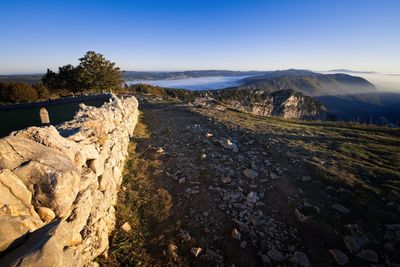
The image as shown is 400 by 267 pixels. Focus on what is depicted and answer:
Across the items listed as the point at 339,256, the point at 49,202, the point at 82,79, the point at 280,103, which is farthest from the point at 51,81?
the point at 280,103

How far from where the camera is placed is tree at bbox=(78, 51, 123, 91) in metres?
35.1

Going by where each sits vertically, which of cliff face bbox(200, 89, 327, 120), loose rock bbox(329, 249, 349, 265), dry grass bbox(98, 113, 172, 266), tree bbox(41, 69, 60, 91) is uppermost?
tree bbox(41, 69, 60, 91)

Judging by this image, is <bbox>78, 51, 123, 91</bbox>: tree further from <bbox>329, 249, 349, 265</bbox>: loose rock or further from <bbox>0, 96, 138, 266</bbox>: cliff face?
<bbox>329, 249, 349, 265</bbox>: loose rock

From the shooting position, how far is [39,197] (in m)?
4.36

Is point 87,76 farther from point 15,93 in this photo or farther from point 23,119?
point 23,119

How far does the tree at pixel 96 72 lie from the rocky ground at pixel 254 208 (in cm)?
2758

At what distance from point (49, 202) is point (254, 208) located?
6740 mm

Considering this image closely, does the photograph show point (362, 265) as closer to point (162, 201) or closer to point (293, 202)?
point (293, 202)

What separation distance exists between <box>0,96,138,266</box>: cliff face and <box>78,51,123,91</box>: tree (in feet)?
107

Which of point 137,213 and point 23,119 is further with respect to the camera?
point 23,119

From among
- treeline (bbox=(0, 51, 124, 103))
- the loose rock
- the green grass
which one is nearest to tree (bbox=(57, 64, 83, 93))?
treeline (bbox=(0, 51, 124, 103))

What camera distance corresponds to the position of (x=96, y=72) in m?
36.2

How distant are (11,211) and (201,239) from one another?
17.1ft

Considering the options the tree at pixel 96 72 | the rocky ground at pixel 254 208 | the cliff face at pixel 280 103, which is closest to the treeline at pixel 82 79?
the tree at pixel 96 72
